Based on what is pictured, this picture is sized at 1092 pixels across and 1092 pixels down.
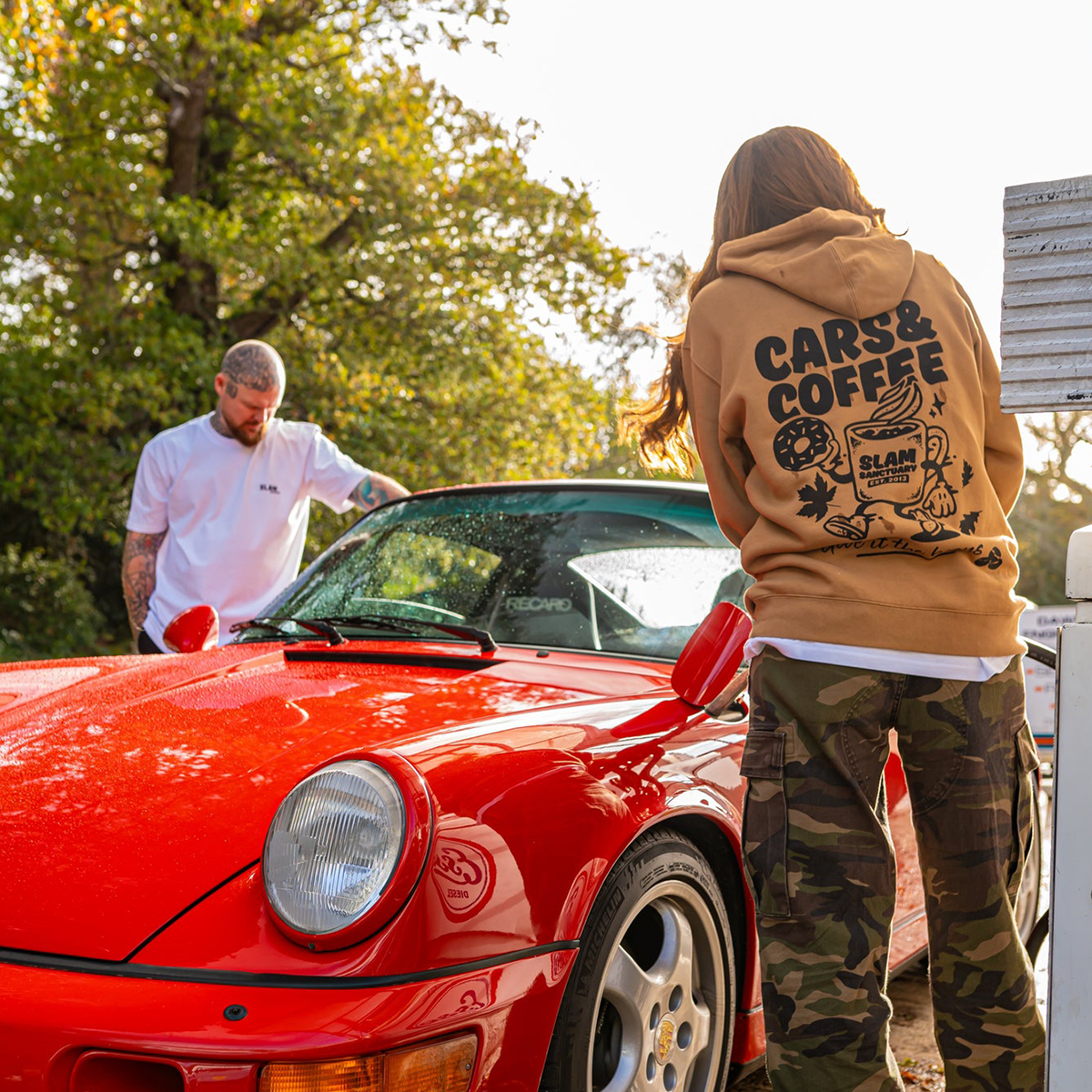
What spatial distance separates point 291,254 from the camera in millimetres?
10102

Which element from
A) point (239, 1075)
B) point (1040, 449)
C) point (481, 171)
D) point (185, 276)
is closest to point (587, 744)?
point (239, 1075)

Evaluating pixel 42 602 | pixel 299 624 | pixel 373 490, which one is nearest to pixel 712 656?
pixel 299 624

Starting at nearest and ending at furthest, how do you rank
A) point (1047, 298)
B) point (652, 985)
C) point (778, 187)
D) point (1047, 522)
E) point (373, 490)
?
point (1047, 298) < point (778, 187) < point (652, 985) < point (373, 490) < point (1047, 522)

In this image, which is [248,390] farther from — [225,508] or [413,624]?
[413,624]

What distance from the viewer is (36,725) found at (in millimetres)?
2420

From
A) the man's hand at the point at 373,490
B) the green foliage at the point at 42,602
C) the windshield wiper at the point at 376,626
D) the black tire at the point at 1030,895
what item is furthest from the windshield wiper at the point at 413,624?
the green foliage at the point at 42,602

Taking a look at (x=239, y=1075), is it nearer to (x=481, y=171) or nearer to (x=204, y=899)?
(x=204, y=899)

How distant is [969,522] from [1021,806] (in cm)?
48

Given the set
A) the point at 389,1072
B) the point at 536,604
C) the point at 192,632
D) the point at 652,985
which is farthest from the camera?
the point at 192,632

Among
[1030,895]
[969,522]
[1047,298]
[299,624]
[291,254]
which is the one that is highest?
[291,254]

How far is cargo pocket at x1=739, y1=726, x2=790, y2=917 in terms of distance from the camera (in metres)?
1.80

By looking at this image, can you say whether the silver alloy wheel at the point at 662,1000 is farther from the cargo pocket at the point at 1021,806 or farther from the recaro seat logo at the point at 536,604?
the recaro seat logo at the point at 536,604

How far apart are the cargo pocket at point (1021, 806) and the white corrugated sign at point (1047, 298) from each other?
2.26ft

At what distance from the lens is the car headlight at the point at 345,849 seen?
68.0 inches
